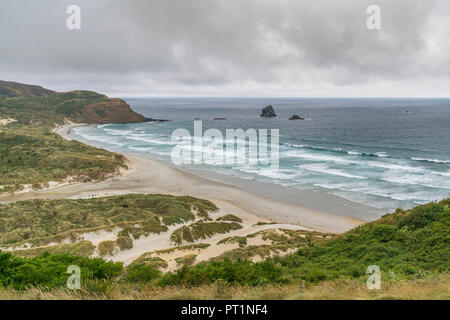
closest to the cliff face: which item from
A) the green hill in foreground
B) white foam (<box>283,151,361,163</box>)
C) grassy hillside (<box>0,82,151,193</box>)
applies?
grassy hillside (<box>0,82,151,193</box>)

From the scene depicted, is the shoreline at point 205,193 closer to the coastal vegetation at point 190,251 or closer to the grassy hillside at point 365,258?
the coastal vegetation at point 190,251

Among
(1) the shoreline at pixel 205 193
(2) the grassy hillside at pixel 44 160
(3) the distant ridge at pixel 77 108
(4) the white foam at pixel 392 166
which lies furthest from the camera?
(3) the distant ridge at pixel 77 108

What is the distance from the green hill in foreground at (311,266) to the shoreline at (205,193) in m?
11.0

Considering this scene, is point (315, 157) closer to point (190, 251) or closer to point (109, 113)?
point (190, 251)

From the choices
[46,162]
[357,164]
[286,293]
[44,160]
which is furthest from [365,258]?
[44,160]

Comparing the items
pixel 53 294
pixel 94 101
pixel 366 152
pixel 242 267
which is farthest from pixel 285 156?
pixel 94 101

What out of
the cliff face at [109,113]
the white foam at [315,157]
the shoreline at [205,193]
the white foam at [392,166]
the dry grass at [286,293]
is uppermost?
the cliff face at [109,113]

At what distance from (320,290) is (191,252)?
1353 centimetres

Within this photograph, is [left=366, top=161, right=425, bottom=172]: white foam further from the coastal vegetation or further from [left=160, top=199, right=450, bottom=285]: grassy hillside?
[left=160, top=199, right=450, bottom=285]: grassy hillside

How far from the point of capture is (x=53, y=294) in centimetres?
898

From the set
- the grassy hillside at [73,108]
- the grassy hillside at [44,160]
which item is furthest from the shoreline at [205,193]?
the grassy hillside at [73,108]

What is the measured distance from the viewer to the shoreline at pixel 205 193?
31606 millimetres

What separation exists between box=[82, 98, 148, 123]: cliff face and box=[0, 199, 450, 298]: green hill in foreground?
13531 centimetres

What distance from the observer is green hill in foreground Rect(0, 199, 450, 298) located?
1114 cm
